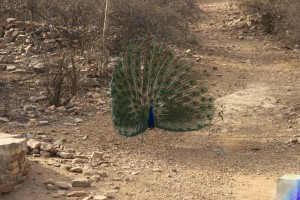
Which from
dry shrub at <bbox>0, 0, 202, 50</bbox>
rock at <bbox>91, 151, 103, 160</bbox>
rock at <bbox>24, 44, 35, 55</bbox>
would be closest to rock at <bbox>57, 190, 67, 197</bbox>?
rock at <bbox>91, 151, 103, 160</bbox>

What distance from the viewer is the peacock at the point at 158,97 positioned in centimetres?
802

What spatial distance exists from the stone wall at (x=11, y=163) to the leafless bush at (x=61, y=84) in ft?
11.0

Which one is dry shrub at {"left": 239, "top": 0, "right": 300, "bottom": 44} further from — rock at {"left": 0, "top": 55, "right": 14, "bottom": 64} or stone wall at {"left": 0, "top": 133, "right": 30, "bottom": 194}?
stone wall at {"left": 0, "top": 133, "right": 30, "bottom": 194}

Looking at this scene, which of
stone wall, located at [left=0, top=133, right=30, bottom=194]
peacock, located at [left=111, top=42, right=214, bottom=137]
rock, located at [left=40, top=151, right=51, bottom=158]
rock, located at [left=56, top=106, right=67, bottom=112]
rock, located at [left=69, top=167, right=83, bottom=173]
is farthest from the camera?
rock, located at [left=56, top=106, right=67, bottom=112]

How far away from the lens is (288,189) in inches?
206

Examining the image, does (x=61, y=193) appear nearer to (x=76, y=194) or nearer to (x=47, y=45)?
(x=76, y=194)

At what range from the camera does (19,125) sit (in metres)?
8.41

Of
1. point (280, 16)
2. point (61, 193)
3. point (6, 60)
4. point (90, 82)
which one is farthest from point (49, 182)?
point (280, 16)

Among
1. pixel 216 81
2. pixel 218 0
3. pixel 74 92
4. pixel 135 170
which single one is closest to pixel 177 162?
pixel 135 170

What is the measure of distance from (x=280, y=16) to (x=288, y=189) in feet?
37.4

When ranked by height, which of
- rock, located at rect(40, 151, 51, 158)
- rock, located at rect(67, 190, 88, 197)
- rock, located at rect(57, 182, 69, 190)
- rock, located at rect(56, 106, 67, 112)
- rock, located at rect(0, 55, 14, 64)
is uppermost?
rock, located at rect(0, 55, 14, 64)

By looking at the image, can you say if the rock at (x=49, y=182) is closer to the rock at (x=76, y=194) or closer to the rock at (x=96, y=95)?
the rock at (x=76, y=194)

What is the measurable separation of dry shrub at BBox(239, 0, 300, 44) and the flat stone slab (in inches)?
376

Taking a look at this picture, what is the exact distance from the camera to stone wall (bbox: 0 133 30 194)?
582 centimetres
